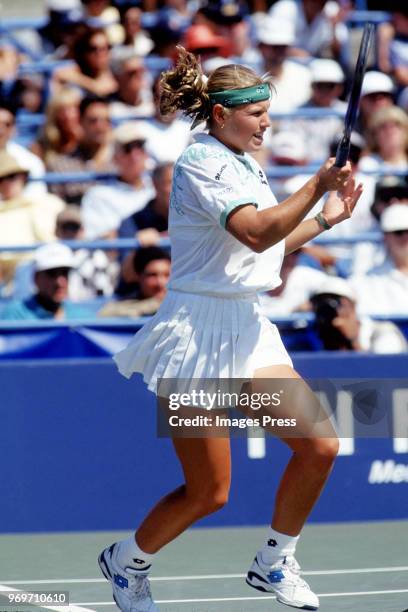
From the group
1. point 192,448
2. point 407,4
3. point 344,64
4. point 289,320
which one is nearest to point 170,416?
point 192,448

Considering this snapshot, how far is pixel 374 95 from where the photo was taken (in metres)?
9.65

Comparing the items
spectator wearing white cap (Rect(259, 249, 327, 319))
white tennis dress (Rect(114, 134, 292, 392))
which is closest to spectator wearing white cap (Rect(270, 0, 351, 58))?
spectator wearing white cap (Rect(259, 249, 327, 319))

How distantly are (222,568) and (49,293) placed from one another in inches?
88.7

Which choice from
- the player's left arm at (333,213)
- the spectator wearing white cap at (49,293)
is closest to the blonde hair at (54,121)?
the spectator wearing white cap at (49,293)

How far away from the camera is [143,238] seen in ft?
25.5

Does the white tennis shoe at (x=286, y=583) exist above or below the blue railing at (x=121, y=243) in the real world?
above

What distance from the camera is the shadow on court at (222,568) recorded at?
505 cm

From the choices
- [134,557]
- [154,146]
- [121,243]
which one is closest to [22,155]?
[154,146]

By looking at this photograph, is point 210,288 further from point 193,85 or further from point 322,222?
point 193,85

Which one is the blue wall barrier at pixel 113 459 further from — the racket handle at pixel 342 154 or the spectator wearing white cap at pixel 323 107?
the spectator wearing white cap at pixel 323 107

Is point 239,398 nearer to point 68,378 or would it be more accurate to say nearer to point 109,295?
point 68,378

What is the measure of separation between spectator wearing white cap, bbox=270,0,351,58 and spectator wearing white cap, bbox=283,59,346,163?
0.48 m

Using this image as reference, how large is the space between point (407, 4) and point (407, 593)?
23.1 ft

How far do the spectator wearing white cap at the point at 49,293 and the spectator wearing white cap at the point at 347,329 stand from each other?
139 centimetres
